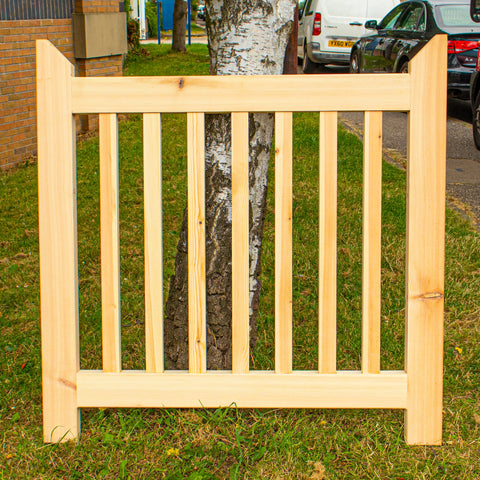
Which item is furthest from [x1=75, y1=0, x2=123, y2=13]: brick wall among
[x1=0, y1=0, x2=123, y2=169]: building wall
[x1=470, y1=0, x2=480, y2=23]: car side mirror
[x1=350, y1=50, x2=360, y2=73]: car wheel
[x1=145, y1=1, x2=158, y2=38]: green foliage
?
[x1=145, y1=1, x2=158, y2=38]: green foliage

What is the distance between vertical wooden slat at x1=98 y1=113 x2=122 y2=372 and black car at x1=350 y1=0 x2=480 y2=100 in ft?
25.1

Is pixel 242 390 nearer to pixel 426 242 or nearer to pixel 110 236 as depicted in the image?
pixel 110 236

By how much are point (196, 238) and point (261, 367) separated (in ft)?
2.97

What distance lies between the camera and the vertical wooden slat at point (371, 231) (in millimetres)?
2688

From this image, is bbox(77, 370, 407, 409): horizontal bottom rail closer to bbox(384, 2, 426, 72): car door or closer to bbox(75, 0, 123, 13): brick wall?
bbox(75, 0, 123, 13): brick wall

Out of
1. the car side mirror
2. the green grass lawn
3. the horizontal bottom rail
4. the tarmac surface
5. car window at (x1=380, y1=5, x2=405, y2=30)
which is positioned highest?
the car side mirror

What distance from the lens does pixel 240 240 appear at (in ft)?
9.04

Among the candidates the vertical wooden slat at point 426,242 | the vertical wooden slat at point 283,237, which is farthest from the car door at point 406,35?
the vertical wooden slat at point 283,237

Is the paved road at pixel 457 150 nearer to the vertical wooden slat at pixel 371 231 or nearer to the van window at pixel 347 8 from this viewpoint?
the vertical wooden slat at pixel 371 231

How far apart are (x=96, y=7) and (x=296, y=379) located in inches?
287

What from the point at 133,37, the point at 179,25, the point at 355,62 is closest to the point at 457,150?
the point at 355,62

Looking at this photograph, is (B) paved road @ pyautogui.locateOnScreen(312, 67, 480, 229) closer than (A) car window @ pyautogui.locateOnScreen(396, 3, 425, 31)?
Yes

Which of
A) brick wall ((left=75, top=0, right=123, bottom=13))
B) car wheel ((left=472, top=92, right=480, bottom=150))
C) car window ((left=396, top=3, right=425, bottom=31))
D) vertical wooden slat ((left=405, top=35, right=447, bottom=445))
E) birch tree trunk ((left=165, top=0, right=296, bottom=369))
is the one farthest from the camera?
car window ((left=396, top=3, right=425, bottom=31))

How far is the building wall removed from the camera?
7590 mm
